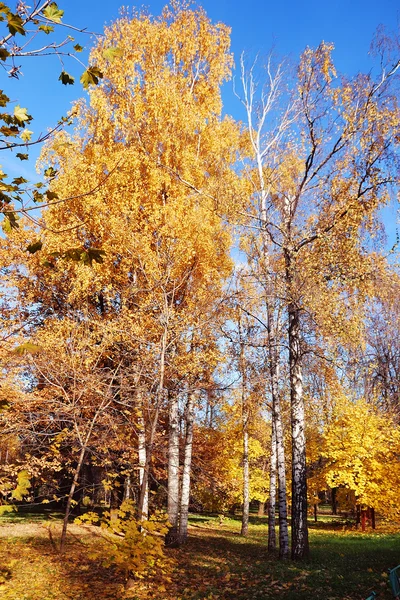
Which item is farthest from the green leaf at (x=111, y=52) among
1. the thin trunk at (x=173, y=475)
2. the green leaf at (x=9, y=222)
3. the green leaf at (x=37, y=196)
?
the thin trunk at (x=173, y=475)

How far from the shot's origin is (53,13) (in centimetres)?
198

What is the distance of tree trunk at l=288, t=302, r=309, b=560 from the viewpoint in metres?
8.62

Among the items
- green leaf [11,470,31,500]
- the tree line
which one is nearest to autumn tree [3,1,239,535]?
the tree line

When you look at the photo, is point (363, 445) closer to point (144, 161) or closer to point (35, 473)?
point (35, 473)

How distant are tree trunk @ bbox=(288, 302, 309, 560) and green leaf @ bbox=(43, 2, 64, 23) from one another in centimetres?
793

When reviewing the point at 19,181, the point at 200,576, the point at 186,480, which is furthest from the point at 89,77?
the point at 186,480

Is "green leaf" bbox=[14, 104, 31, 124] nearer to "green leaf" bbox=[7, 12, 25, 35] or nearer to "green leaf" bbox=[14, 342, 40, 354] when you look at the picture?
"green leaf" bbox=[7, 12, 25, 35]

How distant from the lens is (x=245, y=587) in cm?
637

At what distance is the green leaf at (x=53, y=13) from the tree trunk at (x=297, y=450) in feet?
26.0

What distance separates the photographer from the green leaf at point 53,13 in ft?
6.45

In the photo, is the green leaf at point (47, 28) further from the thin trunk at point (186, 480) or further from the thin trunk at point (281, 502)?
the thin trunk at point (186, 480)

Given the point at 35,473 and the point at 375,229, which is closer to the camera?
the point at 375,229

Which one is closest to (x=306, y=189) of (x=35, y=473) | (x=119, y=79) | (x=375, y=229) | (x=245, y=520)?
(x=375, y=229)

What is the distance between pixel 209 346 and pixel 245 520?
29.3ft
